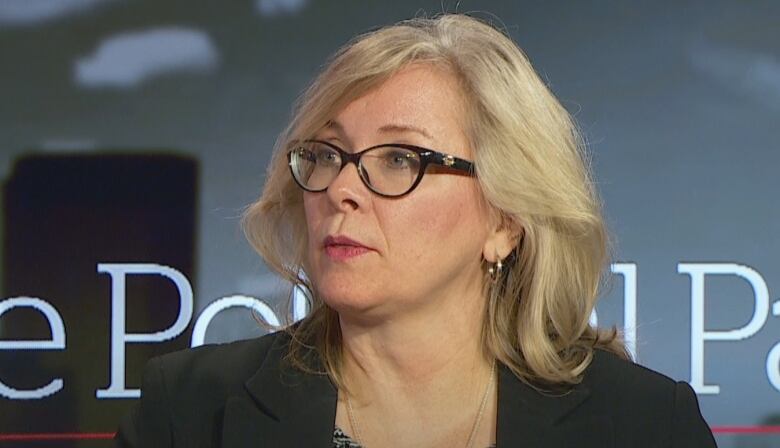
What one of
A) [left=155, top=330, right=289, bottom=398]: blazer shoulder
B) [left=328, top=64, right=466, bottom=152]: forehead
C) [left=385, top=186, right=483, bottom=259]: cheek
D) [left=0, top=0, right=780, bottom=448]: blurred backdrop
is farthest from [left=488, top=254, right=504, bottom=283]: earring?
[left=0, top=0, right=780, bottom=448]: blurred backdrop

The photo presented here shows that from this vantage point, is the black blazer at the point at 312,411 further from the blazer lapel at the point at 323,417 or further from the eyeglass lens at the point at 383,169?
the eyeglass lens at the point at 383,169

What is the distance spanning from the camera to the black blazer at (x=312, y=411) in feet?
5.76

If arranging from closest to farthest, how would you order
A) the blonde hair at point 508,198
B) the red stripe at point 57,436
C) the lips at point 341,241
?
the lips at point 341,241 < the blonde hair at point 508,198 < the red stripe at point 57,436

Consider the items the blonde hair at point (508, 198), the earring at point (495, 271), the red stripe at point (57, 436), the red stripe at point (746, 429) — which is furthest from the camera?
the red stripe at point (746, 429)

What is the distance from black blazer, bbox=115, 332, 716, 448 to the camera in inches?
69.1

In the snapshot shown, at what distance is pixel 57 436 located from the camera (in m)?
2.28

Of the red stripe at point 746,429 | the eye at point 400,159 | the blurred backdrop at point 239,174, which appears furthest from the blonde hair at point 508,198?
the red stripe at point 746,429

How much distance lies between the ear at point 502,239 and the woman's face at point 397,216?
0.16ft

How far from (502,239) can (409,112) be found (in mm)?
266

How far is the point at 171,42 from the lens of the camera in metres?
2.31

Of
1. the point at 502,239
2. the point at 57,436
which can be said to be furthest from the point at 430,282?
the point at 57,436

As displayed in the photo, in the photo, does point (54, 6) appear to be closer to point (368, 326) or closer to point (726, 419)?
point (368, 326)

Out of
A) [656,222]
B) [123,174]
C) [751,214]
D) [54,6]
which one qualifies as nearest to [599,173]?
[656,222]

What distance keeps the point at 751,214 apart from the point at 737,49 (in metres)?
0.33
